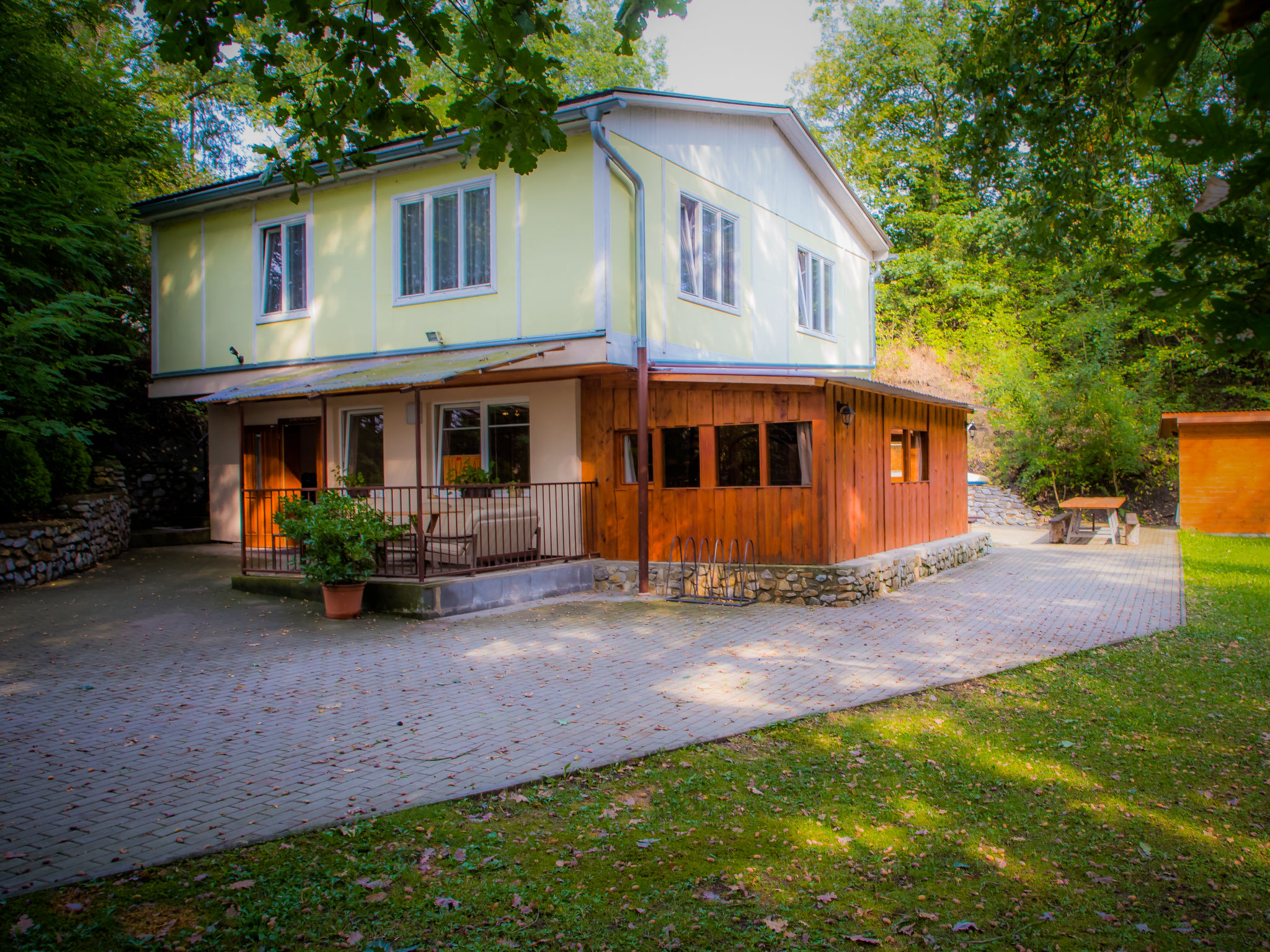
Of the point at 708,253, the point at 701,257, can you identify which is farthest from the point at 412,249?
the point at 708,253

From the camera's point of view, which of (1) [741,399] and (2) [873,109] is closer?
(1) [741,399]

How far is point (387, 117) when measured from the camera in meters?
5.40

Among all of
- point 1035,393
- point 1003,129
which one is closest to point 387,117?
point 1003,129

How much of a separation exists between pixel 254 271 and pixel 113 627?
816cm

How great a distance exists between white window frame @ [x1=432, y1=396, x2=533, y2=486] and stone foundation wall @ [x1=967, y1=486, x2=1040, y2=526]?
635 inches

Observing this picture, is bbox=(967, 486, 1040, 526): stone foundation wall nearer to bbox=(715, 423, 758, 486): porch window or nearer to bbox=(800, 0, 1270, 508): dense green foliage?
bbox=(800, 0, 1270, 508): dense green foliage

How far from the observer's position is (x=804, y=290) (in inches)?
679

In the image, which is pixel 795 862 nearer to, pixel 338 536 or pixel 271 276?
pixel 338 536

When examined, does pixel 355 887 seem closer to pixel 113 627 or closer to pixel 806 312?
pixel 113 627

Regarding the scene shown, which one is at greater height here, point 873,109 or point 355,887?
point 873,109

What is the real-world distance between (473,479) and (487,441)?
0.74 m

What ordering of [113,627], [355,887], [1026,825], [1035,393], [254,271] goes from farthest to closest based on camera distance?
[1035,393] < [254,271] < [113,627] < [1026,825] < [355,887]

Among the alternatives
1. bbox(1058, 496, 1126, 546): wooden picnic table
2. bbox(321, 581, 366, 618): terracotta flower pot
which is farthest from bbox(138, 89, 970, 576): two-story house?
bbox(1058, 496, 1126, 546): wooden picnic table

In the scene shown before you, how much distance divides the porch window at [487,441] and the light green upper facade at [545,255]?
4.46 ft
